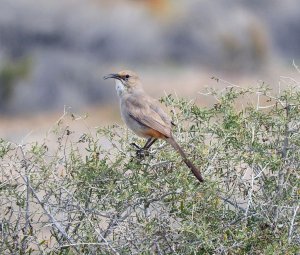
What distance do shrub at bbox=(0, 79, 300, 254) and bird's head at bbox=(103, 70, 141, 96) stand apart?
1850mm

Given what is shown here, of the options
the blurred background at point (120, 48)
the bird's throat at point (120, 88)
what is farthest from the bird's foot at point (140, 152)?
the blurred background at point (120, 48)

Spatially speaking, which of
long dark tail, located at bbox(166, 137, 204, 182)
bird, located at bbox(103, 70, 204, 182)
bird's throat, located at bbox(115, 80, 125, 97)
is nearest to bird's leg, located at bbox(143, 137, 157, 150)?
bird, located at bbox(103, 70, 204, 182)

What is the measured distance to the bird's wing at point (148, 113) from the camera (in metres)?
6.75

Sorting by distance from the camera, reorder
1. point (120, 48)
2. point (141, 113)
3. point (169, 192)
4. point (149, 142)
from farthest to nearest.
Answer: point (120, 48)
point (141, 113)
point (149, 142)
point (169, 192)

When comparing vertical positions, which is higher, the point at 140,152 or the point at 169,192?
the point at 140,152

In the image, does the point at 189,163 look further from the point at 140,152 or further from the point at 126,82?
the point at 126,82

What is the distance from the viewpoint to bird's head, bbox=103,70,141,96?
7.83 metres

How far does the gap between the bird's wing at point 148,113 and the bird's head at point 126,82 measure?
0.65 ft

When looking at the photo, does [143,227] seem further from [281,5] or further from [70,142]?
[281,5]

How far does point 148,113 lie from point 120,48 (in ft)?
→ 83.9

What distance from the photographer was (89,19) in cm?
3356

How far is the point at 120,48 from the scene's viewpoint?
32750 mm

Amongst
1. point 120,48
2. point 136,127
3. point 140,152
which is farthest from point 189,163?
point 120,48

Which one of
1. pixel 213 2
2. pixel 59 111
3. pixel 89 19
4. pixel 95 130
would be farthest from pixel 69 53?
pixel 95 130
